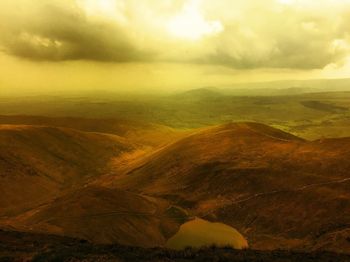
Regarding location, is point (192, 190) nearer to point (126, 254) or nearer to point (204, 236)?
point (204, 236)

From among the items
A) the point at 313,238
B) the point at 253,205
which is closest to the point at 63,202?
the point at 253,205

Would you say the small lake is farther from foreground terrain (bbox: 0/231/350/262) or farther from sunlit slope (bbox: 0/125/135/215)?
sunlit slope (bbox: 0/125/135/215)

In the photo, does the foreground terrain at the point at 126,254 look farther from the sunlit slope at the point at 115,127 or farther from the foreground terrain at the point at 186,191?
the sunlit slope at the point at 115,127

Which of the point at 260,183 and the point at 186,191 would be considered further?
the point at 186,191

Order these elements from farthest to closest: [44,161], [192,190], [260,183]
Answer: [44,161] < [192,190] < [260,183]

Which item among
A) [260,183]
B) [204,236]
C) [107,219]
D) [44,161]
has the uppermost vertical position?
[44,161]

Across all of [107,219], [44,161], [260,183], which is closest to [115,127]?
[44,161]

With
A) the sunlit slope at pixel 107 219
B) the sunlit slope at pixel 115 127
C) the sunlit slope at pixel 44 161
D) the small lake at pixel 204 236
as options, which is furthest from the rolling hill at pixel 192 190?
the sunlit slope at pixel 115 127
